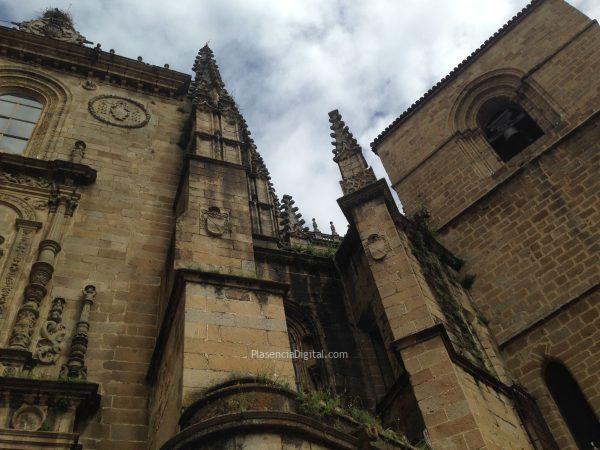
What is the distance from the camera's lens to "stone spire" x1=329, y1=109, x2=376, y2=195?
1042 centimetres

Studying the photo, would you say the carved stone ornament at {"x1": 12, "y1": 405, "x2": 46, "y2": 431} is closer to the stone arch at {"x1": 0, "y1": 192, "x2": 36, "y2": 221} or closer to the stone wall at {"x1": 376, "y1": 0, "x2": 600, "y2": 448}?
the stone arch at {"x1": 0, "y1": 192, "x2": 36, "y2": 221}

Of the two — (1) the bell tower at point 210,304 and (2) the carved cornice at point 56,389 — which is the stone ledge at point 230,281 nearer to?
(1) the bell tower at point 210,304

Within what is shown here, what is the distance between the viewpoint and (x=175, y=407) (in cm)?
572

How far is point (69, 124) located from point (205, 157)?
13.2 feet

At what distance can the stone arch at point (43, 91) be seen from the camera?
37.9 ft

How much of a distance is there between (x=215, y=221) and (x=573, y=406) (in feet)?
20.6

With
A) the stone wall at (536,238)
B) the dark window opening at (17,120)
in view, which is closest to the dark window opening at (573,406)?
the stone wall at (536,238)

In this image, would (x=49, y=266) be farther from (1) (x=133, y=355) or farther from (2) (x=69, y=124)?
(2) (x=69, y=124)

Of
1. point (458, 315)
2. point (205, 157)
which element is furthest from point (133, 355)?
point (458, 315)

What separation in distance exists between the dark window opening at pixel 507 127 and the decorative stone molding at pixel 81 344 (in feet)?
35.9

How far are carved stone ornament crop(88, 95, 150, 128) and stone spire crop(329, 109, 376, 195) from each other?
→ 4.22 m

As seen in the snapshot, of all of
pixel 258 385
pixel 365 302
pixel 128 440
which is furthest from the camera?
pixel 365 302

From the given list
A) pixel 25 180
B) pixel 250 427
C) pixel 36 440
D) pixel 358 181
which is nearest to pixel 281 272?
pixel 358 181

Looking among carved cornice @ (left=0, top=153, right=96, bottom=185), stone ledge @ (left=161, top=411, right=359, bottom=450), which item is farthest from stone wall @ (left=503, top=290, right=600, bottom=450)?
carved cornice @ (left=0, top=153, right=96, bottom=185)
